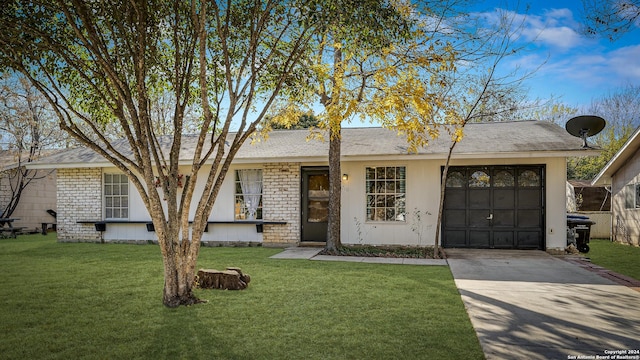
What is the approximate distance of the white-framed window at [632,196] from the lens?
1432 cm

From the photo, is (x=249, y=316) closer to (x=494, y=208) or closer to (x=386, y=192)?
(x=386, y=192)

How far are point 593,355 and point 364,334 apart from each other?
6.63 ft

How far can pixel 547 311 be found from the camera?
555 centimetres

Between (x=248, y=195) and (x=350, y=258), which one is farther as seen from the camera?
(x=248, y=195)

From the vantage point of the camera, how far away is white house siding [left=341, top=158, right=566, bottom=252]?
11.1 m

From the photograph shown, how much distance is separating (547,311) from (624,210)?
11941 millimetres

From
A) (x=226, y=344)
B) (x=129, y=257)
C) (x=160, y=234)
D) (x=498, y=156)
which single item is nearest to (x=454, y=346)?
(x=226, y=344)

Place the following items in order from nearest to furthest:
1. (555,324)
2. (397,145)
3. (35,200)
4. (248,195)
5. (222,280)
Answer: (555,324), (222,280), (397,145), (248,195), (35,200)

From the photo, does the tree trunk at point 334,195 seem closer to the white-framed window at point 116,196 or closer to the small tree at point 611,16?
the small tree at point 611,16

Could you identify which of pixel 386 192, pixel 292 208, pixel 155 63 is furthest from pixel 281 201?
pixel 155 63

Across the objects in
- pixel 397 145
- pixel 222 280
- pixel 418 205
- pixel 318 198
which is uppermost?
pixel 397 145

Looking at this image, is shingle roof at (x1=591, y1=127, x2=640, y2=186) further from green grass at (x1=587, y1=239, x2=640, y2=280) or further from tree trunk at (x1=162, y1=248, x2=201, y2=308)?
tree trunk at (x1=162, y1=248, x2=201, y2=308)

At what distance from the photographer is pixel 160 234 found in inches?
228

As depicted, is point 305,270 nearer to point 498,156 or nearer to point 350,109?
point 350,109
